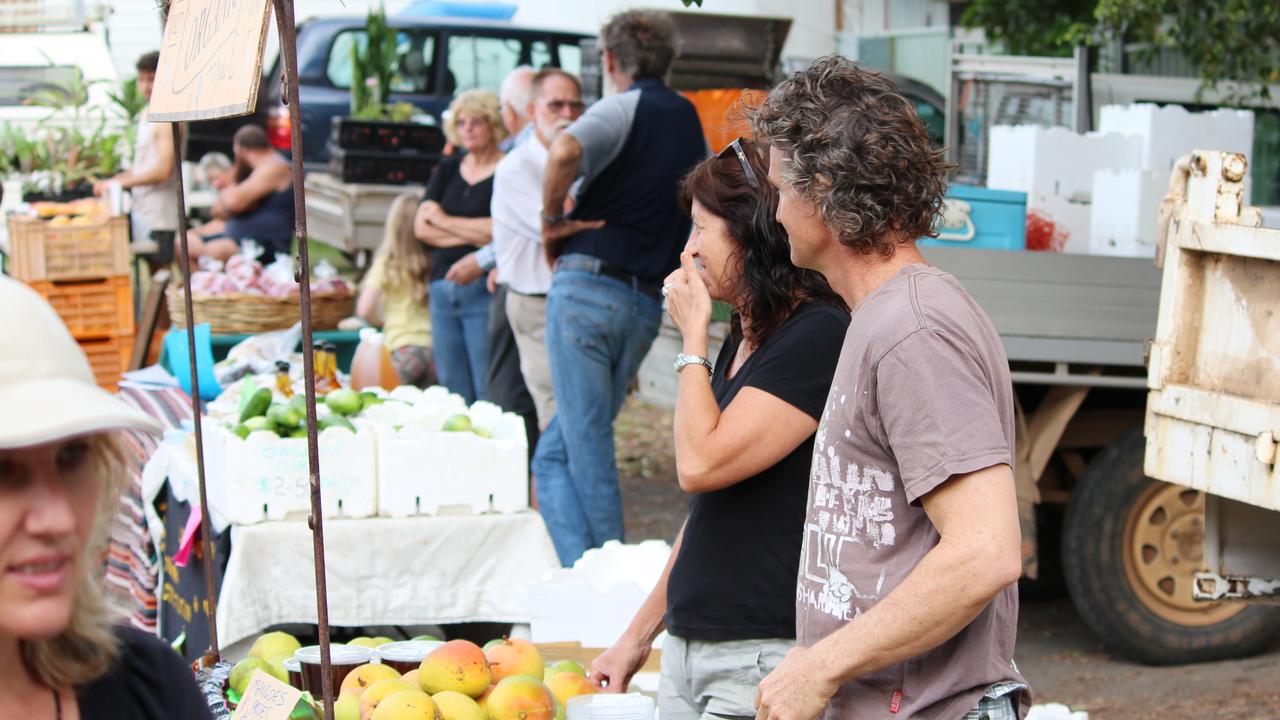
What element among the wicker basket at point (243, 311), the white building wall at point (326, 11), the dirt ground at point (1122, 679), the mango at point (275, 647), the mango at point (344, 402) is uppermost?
the white building wall at point (326, 11)

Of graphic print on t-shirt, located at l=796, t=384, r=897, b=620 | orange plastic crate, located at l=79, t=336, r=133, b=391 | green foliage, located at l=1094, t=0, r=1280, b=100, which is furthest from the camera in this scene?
orange plastic crate, located at l=79, t=336, r=133, b=391

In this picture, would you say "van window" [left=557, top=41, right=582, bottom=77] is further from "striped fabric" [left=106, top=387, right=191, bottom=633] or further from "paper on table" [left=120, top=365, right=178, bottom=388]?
"striped fabric" [left=106, top=387, right=191, bottom=633]

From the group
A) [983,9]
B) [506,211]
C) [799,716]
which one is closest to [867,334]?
[799,716]

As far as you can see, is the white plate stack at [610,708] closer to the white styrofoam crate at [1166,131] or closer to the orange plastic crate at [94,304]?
the white styrofoam crate at [1166,131]

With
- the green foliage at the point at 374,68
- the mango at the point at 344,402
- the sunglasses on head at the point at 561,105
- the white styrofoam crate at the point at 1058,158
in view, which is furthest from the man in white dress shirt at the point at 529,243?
Answer: the green foliage at the point at 374,68

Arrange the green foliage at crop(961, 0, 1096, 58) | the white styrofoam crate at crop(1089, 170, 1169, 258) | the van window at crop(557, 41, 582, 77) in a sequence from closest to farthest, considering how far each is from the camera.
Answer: the white styrofoam crate at crop(1089, 170, 1169, 258)
the green foliage at crop(961, 0, 1096, 58)
the van window at crop(557, 41, 582, 77)

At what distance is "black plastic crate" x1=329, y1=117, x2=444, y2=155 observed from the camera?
28.1 ft

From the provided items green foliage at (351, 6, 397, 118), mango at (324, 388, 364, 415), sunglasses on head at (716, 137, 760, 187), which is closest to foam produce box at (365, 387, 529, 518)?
mango at (324, 388, 364, 415)

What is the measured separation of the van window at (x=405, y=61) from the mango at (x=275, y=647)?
31.4ft

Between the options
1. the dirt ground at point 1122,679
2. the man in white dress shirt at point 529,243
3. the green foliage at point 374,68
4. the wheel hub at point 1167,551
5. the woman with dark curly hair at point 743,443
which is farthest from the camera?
the green foliage at point 374,68

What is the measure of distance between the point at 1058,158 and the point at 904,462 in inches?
166

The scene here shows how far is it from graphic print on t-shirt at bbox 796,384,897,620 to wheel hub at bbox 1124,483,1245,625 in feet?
11.7

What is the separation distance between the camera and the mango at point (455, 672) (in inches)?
106

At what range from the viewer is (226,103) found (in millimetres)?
2209
